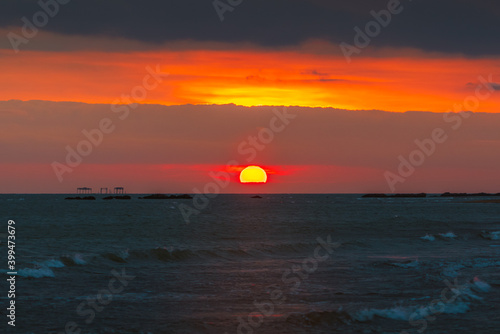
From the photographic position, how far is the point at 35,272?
96.8 ft

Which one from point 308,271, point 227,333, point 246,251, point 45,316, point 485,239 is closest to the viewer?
point 227,333

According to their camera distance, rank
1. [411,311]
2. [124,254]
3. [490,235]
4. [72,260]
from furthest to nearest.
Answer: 1. [490,235]
2. [124,254]
3. [72,260]
4. [411,311]

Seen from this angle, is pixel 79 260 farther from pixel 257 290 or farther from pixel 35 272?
pixel 257 290

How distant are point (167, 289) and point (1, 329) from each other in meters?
8.72

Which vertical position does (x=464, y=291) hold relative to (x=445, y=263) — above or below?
below

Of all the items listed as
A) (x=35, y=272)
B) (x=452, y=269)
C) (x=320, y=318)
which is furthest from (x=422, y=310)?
(x=35, y=272)

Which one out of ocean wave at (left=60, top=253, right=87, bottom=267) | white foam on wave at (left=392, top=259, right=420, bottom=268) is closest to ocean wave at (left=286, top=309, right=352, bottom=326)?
white foam on wave at (left=392, top=259, right=420, bottom=268)

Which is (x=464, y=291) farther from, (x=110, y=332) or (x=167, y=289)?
(x=110, y=332)

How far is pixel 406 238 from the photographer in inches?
2297

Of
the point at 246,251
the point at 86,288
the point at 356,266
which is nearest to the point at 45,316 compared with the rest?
the point at 86,288

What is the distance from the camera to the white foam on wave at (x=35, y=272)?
95.3 feet

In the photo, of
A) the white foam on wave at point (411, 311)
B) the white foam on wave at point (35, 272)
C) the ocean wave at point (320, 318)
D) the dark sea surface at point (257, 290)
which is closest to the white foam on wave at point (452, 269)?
the dark sea surface at point (257, 290)

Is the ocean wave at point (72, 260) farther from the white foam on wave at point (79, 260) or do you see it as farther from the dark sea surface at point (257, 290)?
the dark sea surface at point (257, 290)

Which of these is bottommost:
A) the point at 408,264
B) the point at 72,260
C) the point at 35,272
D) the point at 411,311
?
the point at 411,311
